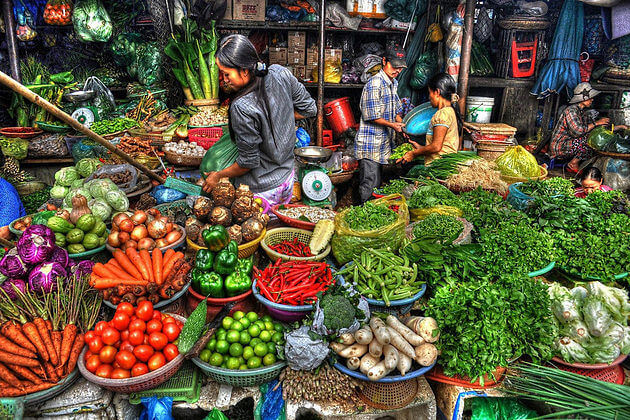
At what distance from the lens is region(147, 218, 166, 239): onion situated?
3.07 metres

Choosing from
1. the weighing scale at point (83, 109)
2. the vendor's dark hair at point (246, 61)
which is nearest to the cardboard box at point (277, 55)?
the weighing scale at point (83, 109)

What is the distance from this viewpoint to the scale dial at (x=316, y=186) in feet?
A: 16.9

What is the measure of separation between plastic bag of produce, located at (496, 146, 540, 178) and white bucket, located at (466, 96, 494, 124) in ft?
5.76

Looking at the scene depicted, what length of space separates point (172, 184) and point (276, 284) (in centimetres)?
167

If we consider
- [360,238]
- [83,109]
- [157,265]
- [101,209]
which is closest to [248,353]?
[157,265]

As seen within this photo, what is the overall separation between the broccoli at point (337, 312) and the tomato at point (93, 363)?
1.29 meters

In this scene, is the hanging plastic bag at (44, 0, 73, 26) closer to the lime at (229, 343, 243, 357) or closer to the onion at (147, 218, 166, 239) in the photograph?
the onion at (147, 218, 166, 239)

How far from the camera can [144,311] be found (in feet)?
7.83

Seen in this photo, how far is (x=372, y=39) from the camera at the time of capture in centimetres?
734

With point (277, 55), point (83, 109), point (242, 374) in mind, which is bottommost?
point (242, 374)

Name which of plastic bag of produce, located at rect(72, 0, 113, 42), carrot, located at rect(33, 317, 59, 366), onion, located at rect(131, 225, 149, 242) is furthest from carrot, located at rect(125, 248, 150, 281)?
plastic bag of produce, located at rect(72, 0, 113, 42)

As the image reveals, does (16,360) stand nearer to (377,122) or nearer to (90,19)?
(377,122)

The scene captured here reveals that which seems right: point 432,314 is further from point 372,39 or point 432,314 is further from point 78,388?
point 372,39

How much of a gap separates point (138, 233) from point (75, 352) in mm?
955
